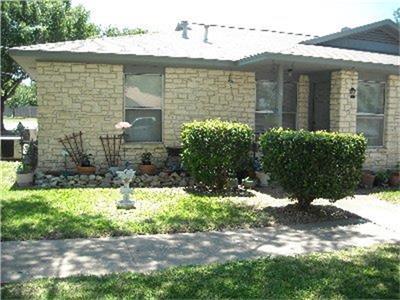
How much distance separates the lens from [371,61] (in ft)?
37.1

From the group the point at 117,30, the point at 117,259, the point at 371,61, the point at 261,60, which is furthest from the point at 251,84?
the point at 117,30

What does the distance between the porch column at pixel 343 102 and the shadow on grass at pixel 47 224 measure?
685 cm

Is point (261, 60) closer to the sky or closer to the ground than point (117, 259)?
closer to the sky

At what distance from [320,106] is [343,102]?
3.25 ft

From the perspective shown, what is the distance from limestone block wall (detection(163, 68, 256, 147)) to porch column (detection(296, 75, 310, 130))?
5.28 feet

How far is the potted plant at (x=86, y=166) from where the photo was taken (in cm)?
1044

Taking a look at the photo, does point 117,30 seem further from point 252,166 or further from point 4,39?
point 252,166

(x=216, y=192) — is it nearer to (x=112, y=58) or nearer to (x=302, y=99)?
(x=112, y=58)

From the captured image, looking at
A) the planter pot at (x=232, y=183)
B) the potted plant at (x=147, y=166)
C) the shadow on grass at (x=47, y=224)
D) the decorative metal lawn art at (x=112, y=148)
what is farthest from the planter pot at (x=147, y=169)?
the shadow on grass at (x=47, y=224)

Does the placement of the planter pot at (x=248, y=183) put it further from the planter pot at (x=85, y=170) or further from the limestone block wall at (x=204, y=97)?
the planter pot at (x=85, y=170)

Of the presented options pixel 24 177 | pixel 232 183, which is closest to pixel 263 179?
pixel 232 183

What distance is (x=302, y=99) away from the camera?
1289 cm

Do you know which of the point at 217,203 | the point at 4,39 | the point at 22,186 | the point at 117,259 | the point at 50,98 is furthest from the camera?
the point at 4,39

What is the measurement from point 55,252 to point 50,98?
229 inches
